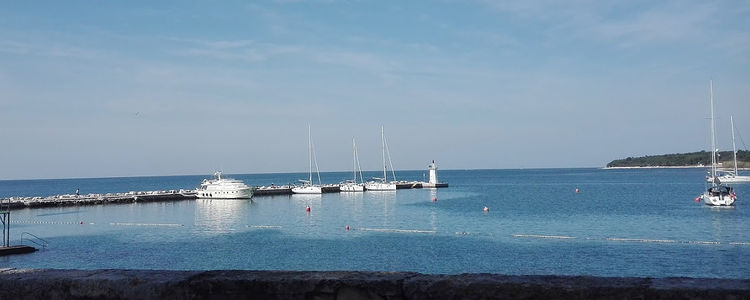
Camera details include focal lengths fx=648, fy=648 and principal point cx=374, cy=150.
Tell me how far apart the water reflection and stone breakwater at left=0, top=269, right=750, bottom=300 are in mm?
49929

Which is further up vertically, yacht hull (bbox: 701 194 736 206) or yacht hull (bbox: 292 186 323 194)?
yacht hull (bbox: 292 186 323 194)

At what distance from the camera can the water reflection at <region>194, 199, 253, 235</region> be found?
57250mm

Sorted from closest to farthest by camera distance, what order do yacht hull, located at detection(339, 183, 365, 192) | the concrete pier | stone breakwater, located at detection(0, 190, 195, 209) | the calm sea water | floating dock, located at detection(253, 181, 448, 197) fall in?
the calm sea water → stone breakwater, located at detection(0, 190, 195, 209) → the concrete pier → floating dock, located at detection(253, 181, 448, 197) → yacht hull, located at detection(339, 183, 365, 192)

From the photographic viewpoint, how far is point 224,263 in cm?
3559

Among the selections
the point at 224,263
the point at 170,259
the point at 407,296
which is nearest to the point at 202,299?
the point at 407,296

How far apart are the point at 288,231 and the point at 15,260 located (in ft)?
69.3

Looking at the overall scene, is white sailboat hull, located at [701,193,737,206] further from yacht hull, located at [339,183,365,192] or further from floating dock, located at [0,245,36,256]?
yacht hull, located at [339,183,365,192]

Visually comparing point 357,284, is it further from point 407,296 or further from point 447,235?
point 447,235

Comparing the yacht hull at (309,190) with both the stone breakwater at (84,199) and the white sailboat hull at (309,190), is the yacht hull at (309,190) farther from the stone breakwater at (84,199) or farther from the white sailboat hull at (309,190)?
the stone breakwater at (84,199)

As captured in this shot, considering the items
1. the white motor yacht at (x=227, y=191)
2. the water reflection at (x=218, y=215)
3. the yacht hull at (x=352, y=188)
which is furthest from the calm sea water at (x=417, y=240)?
the yacht hull at (x=352, y=188)

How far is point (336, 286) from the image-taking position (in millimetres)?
4293

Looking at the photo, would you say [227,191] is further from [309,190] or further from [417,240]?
[417,240]

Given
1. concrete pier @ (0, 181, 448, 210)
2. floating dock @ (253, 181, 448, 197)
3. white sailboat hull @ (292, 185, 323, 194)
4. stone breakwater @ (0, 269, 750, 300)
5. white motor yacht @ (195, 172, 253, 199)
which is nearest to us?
stone breakwater @ (0, 269, 750, 300)

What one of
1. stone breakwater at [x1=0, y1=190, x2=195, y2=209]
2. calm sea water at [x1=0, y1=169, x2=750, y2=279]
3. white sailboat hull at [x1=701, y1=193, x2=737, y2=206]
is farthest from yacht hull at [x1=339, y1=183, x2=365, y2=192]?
white sailboat hull at [x1=701, y1=193, x2=737, y2=206]
